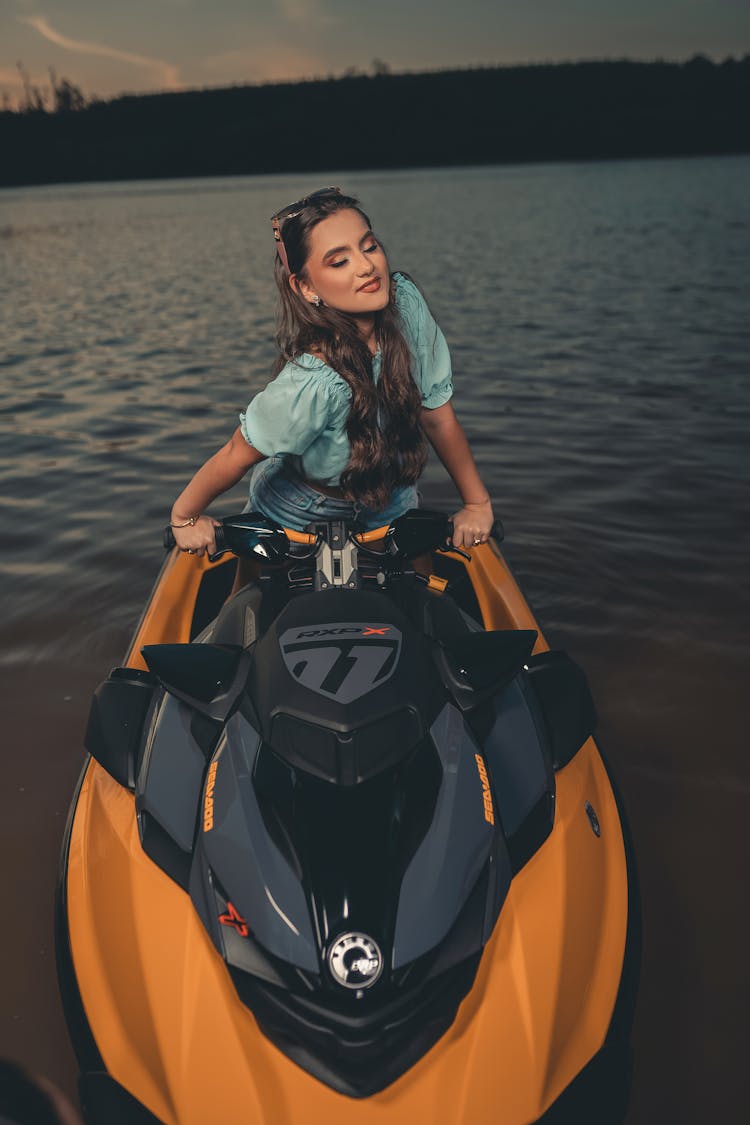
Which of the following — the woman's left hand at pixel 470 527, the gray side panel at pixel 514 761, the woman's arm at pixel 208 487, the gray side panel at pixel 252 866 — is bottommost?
the gray side panel at pixel 514 761

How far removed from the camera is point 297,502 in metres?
2.53

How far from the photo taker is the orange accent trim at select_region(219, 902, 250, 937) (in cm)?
140

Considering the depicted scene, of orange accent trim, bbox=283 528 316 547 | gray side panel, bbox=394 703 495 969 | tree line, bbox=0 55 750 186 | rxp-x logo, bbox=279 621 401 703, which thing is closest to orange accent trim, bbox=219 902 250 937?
gray side panel, bbox=394 703 495 969

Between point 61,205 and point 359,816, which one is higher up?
point 61,205

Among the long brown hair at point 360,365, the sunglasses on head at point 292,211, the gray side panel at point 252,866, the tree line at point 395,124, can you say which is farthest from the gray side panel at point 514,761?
the tree line at point 395,124

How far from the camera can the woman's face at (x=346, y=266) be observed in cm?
213

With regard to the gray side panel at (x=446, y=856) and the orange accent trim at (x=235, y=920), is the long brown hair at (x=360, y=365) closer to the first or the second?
the gray side panel at (x=446, y=856)

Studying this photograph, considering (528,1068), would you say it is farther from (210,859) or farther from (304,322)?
(304,322)

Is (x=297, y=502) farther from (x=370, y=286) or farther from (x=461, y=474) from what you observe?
(x=370, y=286)

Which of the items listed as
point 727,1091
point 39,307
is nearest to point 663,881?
point 727,1091

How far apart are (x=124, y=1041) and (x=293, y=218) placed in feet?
5.99

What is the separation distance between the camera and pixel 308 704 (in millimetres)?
1495

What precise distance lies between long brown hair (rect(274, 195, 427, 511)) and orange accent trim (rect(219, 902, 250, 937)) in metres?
1.22

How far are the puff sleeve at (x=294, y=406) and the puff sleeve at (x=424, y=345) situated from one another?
0.31 m
